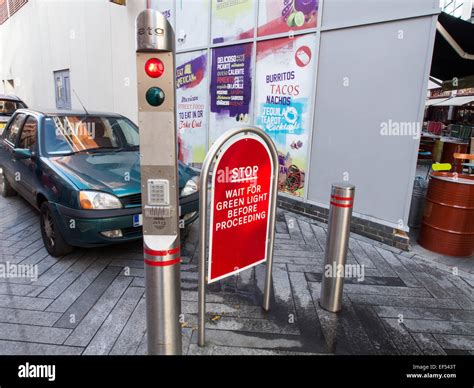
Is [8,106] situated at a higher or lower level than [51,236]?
higher

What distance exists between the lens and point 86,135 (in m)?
4.50

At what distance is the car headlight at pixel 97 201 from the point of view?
11.1ft

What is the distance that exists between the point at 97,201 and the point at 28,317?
3.84 feet

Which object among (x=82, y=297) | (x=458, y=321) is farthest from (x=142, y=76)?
(x=458, y=321)

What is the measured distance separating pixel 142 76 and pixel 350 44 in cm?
374

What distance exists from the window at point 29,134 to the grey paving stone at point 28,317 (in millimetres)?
2146

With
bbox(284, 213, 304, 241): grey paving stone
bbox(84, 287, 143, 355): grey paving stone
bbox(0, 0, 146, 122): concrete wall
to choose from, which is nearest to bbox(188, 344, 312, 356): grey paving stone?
bbox(84, 287, 143, 355): grey paving stone

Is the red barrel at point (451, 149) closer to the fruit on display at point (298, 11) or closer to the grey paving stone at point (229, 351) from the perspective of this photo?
the fruit on display at point (298, 11)

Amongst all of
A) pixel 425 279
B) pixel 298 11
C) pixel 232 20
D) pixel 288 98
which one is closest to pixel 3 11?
pixel 232 20

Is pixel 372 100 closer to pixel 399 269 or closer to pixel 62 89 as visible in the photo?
pixel 399 269

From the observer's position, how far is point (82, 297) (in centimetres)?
312

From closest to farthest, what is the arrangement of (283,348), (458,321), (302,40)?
(283,348) < (458,321) < (302,40)
